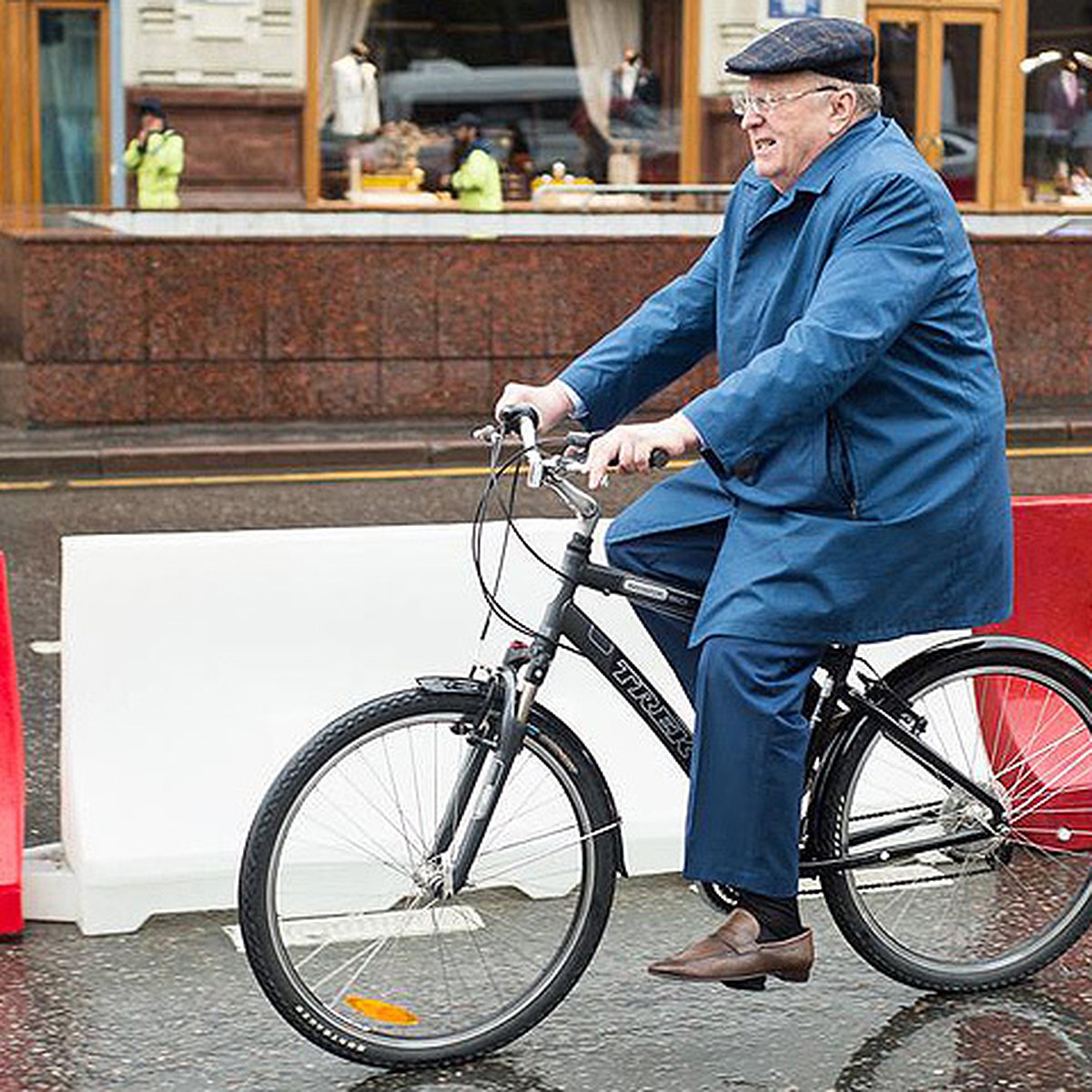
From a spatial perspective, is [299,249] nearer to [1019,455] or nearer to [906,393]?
[1019,455]

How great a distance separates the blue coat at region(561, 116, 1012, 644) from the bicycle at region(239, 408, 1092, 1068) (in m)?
0.19

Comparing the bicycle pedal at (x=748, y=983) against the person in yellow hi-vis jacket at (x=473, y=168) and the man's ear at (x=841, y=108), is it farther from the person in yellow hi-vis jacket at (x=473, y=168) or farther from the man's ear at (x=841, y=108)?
the person in yellow hi-vis jacket at (x=473, y=168)

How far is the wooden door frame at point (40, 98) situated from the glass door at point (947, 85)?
6.54 m

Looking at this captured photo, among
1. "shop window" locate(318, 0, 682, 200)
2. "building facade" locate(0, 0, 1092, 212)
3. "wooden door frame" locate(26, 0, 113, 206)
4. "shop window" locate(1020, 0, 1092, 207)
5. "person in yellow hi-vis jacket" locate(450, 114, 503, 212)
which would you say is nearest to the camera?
"building facade" locate(0, 0, 1092, 212)

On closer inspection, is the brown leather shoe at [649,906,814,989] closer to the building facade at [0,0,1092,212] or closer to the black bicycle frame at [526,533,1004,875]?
the black bicycle frame at [526,533,1004,875]

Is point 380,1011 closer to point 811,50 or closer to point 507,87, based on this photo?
point 811,50

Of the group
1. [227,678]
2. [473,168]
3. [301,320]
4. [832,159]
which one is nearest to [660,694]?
[832,159]

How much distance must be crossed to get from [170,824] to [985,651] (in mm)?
1705

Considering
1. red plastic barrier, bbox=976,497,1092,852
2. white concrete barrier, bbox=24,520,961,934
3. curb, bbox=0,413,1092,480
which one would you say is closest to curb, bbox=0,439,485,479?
curb, bbox=0,413,1092,480

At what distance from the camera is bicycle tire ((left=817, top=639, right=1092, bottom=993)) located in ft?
15.6

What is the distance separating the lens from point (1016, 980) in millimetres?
4934

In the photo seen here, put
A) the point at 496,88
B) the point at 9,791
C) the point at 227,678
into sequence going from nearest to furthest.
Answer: the point at 9,791 → the point at 227,678 → the point at 496,88

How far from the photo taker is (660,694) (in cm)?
465

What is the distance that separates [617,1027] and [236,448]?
9.34m
